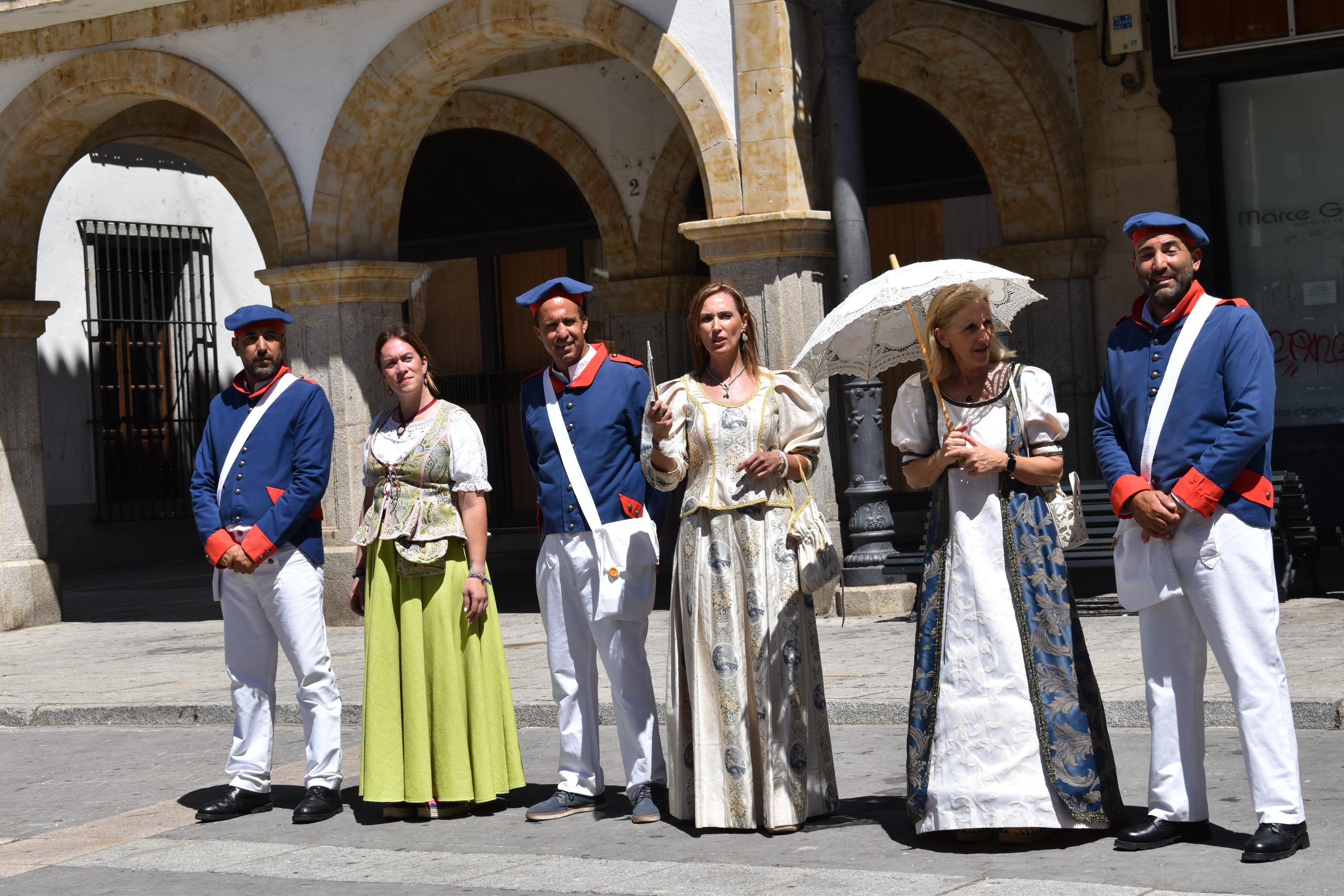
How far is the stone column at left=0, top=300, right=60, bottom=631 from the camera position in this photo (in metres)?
14.0

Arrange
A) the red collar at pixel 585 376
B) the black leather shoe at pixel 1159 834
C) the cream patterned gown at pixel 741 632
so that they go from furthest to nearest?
the red collar at pixel 585 376 < the cream patterned gown at pixel 741 632 < the black leather shoe at pixel 1159 834

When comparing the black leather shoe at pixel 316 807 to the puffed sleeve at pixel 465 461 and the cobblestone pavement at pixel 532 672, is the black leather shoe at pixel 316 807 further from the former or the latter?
the cobblestone pavement at pixel 532 672

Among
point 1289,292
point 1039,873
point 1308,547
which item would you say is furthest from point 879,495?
point 1039,873

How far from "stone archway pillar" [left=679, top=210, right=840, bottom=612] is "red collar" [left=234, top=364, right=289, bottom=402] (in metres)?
4.55

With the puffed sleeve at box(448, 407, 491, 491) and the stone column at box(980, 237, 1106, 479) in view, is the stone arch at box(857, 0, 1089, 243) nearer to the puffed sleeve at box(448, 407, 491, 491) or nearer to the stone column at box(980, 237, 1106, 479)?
the stone column at box(980, 237, 1106, 479)

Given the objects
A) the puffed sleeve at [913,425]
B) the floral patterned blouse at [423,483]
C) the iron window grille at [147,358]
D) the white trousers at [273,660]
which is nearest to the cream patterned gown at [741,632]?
the puffed sleeve at [913,425]

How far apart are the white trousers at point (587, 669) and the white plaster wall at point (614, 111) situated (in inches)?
398

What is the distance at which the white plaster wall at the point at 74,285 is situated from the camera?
1989 cm

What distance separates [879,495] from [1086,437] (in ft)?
9.33

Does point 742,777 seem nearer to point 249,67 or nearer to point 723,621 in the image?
point 723,621

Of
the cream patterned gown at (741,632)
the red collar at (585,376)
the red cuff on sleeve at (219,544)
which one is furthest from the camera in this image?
the red cuff on sleeve at (219,544)

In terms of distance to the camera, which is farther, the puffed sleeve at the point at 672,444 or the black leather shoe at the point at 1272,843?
the puffed sleeve at the point at 672,444

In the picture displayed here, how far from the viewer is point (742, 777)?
226 inches

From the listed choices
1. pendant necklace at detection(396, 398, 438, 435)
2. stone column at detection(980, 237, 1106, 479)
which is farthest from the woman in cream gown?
stone column at detection(980, 237, 1106, 479)
